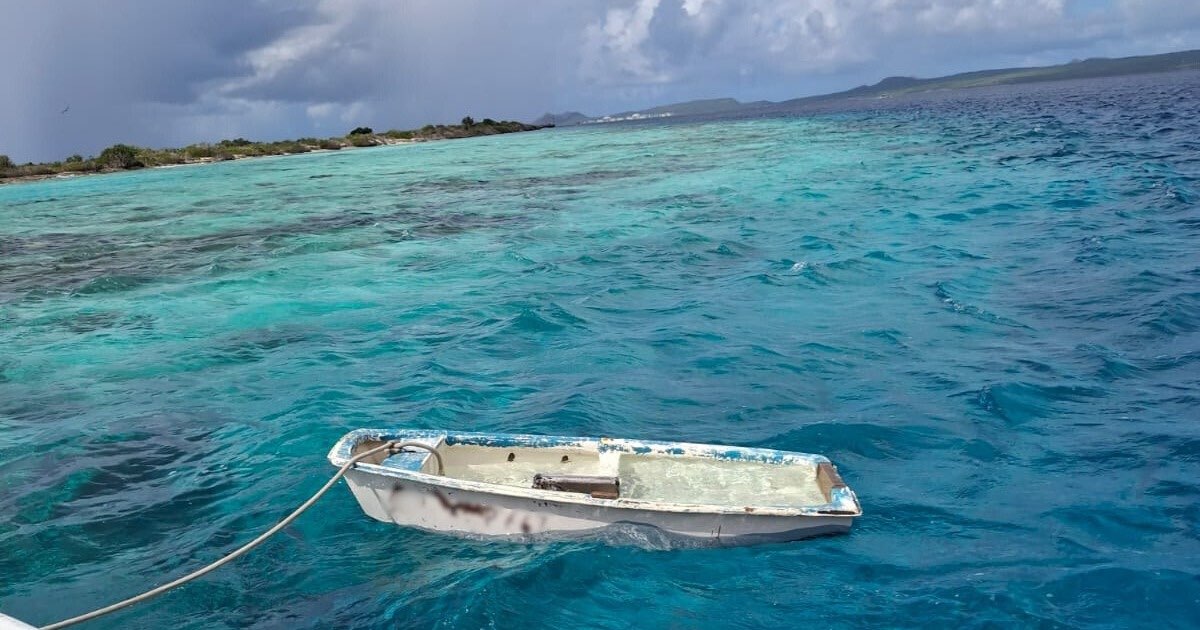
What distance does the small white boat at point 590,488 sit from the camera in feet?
24.8

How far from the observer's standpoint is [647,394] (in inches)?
497

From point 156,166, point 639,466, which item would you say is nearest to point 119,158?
point 156,166

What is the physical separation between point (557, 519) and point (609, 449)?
131 centimetres

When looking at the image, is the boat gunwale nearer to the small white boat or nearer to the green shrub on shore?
the small white boat

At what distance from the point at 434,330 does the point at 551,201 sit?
1940cm

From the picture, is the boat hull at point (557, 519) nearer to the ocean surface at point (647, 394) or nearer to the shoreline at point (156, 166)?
the ocean surface at point (647, 394)

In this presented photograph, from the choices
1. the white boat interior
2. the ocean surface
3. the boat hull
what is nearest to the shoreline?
the ocean surface

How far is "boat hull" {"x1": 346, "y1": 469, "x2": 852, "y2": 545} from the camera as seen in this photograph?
752 centimetres

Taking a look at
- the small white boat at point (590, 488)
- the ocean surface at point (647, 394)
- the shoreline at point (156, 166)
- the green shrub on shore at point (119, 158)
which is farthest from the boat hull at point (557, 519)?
the green shrub on shore at point (119, 158)

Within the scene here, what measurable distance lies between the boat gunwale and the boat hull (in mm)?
45

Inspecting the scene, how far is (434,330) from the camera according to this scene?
648 inches

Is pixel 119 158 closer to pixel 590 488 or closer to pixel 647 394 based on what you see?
pixel 647 394

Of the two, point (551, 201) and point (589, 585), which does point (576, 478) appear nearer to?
point (589, 585)

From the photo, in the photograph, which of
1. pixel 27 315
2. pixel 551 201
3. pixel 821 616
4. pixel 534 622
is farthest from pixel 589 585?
pixel 551 201
